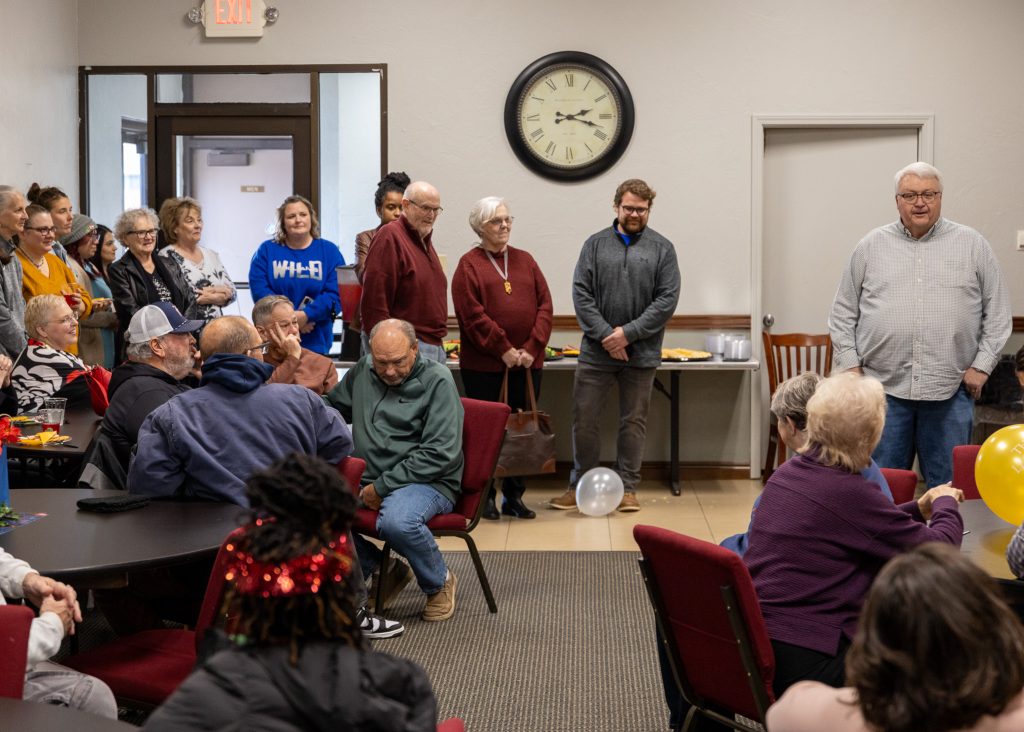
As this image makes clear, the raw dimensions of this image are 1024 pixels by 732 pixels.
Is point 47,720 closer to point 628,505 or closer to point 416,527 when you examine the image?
point 416,527

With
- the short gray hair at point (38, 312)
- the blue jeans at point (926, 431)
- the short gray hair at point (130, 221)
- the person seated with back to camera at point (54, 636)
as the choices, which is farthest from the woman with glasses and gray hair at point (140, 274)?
the person seated with back to camera at point (54, 636)

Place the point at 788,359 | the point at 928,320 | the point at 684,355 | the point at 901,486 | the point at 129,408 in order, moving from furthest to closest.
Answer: the point at 788,359 → the point at 684,355 → the point at 928,320 → the point at 129,408 → the point at 901,486

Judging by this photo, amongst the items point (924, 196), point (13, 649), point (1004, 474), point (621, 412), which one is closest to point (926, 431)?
point (924, 196)

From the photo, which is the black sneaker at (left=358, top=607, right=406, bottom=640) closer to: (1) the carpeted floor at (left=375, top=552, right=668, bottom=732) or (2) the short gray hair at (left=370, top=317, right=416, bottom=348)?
(1) the carpeted floor at (left=375, top=552, right=668, bottom=732)

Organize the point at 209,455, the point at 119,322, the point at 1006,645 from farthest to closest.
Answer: the point at 119,322 < the point at 209,455 < the point at 1006,645

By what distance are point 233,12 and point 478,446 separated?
12.2ft

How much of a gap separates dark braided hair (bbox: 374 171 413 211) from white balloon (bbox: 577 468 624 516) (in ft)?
5.75

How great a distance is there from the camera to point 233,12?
689 centimetres

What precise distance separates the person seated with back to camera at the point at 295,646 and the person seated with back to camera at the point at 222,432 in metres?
1.83

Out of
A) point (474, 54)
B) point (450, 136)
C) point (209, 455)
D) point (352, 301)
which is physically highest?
point (474, 54)

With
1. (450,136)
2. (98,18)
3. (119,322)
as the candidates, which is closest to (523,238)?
(450,136)

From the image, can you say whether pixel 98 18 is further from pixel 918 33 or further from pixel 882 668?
pixel 882 668

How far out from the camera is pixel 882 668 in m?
1.45

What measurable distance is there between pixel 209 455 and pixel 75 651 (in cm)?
88
